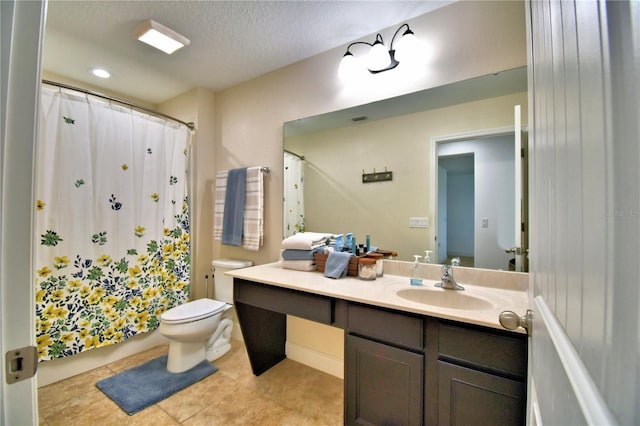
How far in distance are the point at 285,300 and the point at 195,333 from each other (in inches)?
35.6

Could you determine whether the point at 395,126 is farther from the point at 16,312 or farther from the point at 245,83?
the point at 16,312

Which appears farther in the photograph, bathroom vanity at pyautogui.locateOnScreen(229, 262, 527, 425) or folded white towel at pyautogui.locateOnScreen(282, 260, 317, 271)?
folded white towel at pyautogui.locateOnScreen(282, 260, 317, 271)

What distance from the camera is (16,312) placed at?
49 centimetres

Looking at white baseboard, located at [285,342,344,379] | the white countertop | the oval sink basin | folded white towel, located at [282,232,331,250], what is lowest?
white baseboard, located at [285,342,344,379]

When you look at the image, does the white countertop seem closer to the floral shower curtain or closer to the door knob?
the door knob

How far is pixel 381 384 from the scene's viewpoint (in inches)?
48.4

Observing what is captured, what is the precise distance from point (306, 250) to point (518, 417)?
1.31m

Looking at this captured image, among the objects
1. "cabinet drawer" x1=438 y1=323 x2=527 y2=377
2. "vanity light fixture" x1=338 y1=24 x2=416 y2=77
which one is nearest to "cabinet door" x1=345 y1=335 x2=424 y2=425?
"cabinet drawer" x1=438 y1=323 x2=527 y2=377

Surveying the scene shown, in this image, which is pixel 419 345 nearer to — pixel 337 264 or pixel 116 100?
pixel 337 264

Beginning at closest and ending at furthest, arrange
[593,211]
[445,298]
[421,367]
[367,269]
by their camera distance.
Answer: [593,211]
[421,367]
[445,298]
[367,269]

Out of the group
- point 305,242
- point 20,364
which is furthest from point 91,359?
point 20,364

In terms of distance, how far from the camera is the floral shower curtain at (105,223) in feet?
5.94

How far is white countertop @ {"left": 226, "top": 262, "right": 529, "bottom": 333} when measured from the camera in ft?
3.54

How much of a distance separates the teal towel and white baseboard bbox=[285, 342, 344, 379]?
3.41 ft
